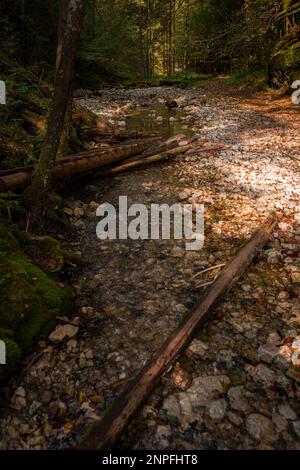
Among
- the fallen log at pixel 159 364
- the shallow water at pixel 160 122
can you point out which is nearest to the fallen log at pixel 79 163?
the shallow water at pixel 160 122

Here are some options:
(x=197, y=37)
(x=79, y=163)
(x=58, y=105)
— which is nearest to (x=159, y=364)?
(x=58, y=105)

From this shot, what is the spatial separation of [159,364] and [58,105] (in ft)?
11.6

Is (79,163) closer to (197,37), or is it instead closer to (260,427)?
(260,427)

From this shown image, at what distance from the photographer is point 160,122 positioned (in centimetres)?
1417

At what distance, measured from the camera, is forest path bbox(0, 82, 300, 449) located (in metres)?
2.64

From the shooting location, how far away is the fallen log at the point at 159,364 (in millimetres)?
2418

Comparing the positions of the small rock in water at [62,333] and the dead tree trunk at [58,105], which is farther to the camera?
the dead tree trunk at [58,105]

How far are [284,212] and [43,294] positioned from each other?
446 cm

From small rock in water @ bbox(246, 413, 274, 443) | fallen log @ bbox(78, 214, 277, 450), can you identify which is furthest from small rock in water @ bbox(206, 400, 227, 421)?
fallen log @ bbox(78, 214, 277, 450)

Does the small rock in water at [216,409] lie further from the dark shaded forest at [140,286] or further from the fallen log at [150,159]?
the fallen log at [150,159]

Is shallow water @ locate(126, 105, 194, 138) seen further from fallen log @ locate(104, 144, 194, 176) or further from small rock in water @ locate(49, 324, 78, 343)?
small rock in water @ locate(49, 324, 78, 343)

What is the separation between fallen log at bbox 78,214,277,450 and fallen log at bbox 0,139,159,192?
3.41 meters

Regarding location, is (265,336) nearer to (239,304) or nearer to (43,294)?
(239,304)

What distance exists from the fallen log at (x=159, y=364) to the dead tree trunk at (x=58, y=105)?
2.87 meters
